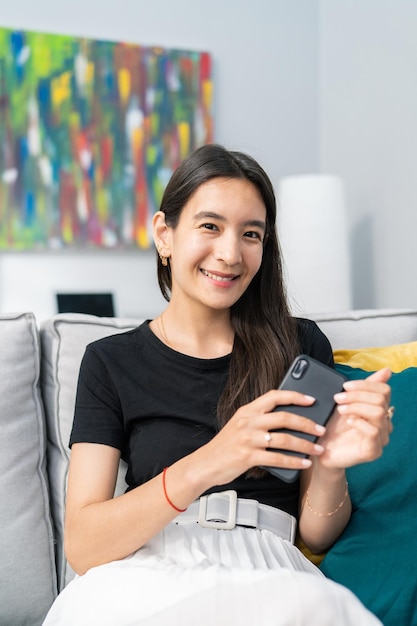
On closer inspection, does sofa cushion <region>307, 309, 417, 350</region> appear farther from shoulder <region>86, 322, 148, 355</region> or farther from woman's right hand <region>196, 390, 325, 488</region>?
woman's right hand <region>196, 390, 325, 488</region>

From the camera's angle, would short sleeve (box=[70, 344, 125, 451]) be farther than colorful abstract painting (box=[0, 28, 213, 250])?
No

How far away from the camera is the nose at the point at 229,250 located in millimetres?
1260

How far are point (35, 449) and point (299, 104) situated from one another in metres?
2.38

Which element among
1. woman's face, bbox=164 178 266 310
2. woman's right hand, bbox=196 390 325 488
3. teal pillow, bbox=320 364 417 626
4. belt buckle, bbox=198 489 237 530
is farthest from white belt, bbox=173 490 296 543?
woman's face, bbox=164 178 266 310

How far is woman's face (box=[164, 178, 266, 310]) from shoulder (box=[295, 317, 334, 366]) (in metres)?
0.16

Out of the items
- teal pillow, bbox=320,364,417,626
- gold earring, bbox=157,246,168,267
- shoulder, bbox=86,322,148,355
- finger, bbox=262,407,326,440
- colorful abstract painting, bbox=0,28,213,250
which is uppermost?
colorful abstract painting, bbox=0,28,213,250

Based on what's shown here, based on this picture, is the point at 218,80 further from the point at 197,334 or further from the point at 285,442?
the point at 285,442

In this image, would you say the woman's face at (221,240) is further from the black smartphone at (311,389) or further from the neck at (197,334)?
the black smartphone at (311,389)

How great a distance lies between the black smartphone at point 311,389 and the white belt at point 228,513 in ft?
0.71

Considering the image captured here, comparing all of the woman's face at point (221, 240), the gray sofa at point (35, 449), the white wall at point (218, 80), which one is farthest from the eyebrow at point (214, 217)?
the white wall at point (218, 80)

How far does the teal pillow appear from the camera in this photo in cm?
116

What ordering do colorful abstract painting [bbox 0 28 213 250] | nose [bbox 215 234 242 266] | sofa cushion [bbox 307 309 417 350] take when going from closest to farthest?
1. nose [bbox 215 234 242 266]
2. sofa cushion [bbox 307 309 417 350]
3. colorful abstract painting [bbox 0 28 213 250]

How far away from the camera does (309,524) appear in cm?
125

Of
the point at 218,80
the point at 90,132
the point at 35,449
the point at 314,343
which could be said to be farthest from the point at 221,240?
the point at 218,80
